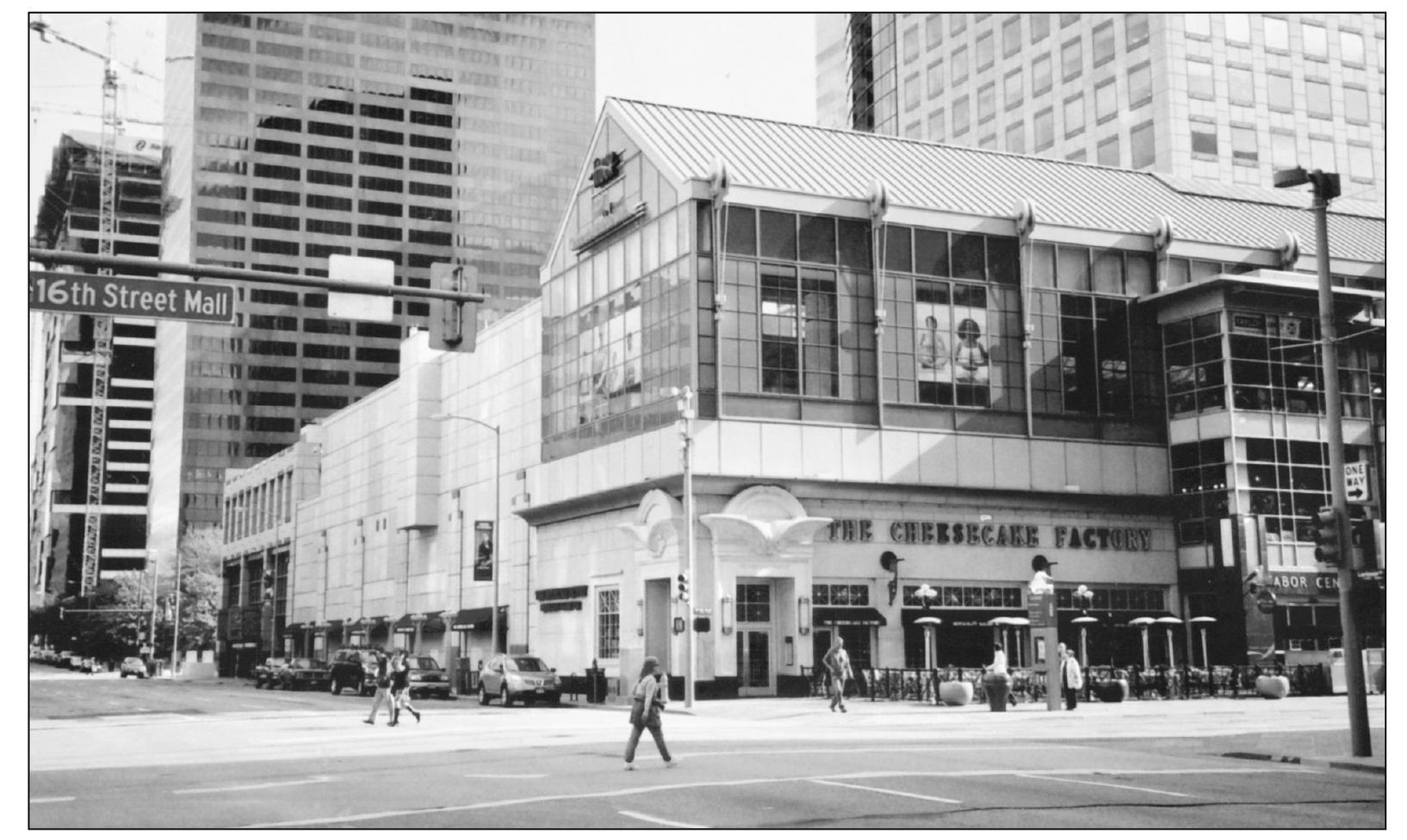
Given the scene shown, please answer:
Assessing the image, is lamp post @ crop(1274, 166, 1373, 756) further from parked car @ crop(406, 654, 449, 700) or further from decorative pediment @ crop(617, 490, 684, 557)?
parked car @ crop(406, 654, 449, 700)

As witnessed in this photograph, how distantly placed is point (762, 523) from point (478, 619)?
932 inches

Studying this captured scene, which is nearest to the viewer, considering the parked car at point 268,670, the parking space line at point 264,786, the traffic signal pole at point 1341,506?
the parking space line at point 264,786

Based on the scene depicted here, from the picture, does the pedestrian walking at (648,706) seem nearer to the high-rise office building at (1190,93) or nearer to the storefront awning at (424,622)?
the storefront awning at (424,622)

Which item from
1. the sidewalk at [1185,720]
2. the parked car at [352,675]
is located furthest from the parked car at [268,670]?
the sidewalk at [1185,720]

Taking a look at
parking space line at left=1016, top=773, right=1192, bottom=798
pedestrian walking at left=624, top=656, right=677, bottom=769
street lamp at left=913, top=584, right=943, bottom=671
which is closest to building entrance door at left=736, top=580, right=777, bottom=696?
street lamp at left=913, top=584, right=943, bottom=671

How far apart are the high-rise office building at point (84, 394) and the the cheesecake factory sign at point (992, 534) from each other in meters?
27.1

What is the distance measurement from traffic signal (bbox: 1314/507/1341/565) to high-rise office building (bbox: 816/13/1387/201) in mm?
63709

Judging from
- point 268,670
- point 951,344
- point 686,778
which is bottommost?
point 686,778

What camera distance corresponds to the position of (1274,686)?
43.1 m

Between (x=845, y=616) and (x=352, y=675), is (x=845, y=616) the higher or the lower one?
the higher one

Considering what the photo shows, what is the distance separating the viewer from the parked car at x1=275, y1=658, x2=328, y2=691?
6353 centimetres

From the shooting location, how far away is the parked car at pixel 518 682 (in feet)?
154

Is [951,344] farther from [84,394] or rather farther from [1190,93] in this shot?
[84,394]

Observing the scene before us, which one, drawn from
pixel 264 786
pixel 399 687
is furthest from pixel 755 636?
pixel 264 786
